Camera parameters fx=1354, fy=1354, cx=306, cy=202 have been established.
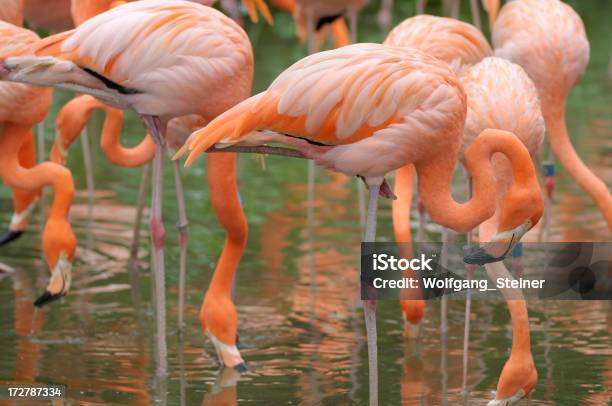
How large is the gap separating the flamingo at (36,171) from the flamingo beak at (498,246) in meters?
1.77

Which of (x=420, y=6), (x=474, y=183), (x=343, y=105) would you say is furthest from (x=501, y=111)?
(x=420, y=6)

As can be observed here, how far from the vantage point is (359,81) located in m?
4.51

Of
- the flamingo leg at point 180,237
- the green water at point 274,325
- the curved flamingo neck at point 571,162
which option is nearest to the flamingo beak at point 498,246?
the green water at point 274,325

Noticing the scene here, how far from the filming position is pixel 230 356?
5.25 m

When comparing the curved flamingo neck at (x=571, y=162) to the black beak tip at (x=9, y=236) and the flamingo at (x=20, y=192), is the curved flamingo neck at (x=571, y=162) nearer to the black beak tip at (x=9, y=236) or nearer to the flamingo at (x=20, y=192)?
the flamingo at (x=20, y=192)

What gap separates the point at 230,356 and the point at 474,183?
1224mm

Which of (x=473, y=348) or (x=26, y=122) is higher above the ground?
(x=26, y=122)

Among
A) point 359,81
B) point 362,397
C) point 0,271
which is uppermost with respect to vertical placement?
point 359,81

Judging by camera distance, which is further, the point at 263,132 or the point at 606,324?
the point at 606,324

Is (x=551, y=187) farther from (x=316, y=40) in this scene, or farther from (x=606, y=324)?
(x=316, y=40)

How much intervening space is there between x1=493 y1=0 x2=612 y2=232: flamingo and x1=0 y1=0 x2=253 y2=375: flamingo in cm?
176

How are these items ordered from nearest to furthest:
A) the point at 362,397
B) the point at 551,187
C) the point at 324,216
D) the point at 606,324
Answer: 1. the point at 362,397
2. the point at 606,324
3. the point at 551,187
4. the point at 324,216

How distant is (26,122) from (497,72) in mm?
2067

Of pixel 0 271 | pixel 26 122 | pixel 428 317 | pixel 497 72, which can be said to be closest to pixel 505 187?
pixel 497 72
